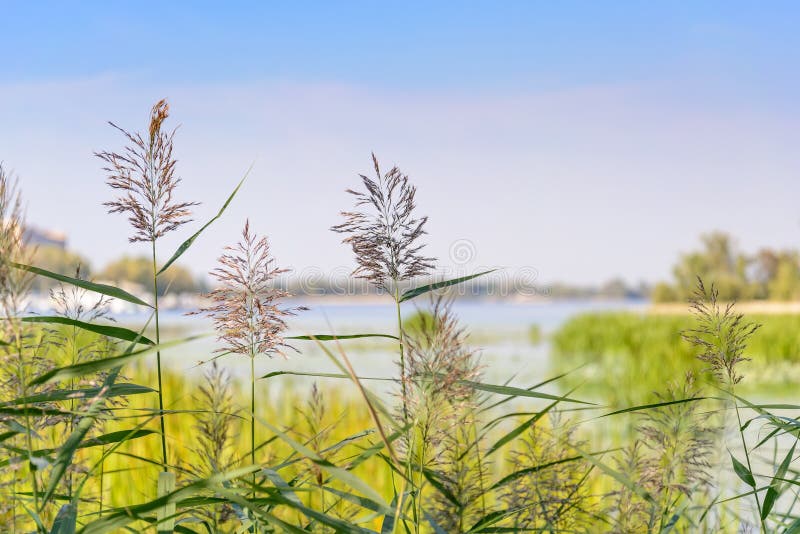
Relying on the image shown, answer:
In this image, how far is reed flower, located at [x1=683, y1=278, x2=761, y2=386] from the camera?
61.4 inches

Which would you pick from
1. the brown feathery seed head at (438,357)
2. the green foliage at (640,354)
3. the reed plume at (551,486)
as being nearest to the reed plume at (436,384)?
the brown feathery seed head at (438,357)

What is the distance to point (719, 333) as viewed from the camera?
1588 mm

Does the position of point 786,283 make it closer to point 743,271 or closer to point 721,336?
point 743,271

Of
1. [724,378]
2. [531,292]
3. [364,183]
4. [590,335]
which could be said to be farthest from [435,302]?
[590,335]

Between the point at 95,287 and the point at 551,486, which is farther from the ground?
the point at 95,287

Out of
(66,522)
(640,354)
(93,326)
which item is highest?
(93,326)

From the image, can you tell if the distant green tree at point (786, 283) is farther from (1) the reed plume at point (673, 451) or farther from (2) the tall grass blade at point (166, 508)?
(2) the tall grass blade at point (166, 508)

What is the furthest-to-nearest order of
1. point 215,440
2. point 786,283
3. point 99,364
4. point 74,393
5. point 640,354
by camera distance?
point 786,283 → point 640,354 → point 215,440 → point 74,393 → point 99,364

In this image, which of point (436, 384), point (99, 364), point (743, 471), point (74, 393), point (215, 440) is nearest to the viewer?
point (99, 364)

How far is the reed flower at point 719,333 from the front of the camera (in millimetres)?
1561

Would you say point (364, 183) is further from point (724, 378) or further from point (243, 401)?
point (243, 401)

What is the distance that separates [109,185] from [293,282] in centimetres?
43

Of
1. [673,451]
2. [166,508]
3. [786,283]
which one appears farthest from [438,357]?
[786,283]

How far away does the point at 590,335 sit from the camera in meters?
20.2
